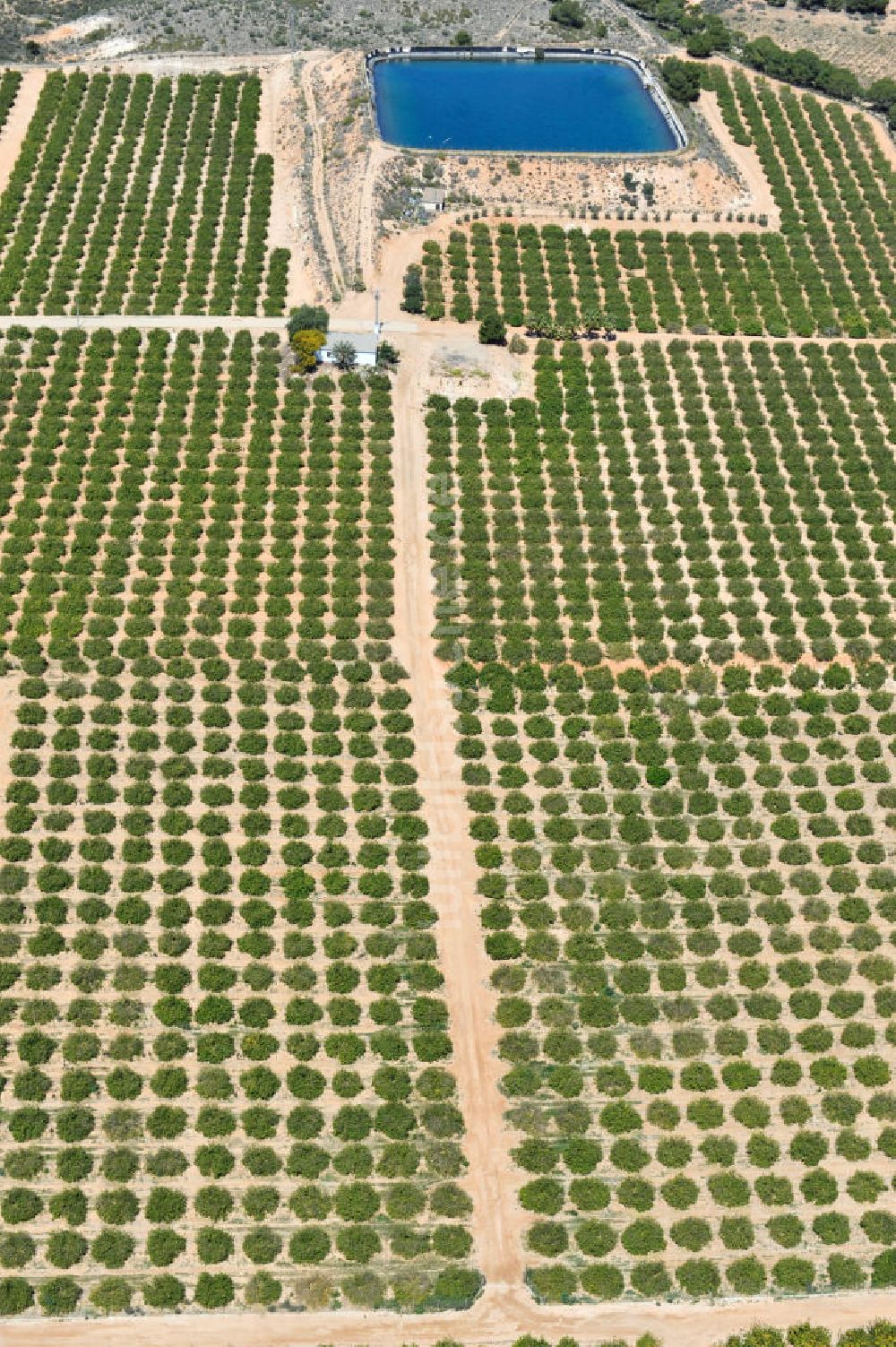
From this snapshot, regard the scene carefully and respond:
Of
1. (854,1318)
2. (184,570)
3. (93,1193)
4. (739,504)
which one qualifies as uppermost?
(739,504)

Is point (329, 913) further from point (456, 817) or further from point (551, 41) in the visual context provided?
point (551, 41)

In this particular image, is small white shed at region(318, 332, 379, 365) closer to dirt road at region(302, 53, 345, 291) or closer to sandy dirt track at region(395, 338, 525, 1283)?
sandy dirt track at region(395, 338, 525, 1283)

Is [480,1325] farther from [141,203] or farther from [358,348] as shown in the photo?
[141,203]

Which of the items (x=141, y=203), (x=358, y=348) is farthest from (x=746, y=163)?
(x=141, y=203)

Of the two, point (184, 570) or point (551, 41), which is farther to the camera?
point (551, 41)

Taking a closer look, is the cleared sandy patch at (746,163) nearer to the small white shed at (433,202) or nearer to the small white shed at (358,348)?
the small white shed at (433,202)

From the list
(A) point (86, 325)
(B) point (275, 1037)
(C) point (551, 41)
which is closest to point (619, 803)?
(B) point (275, 1037)

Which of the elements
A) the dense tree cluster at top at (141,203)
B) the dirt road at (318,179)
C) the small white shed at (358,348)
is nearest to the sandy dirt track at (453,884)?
the small white shed at (358,348)
